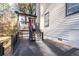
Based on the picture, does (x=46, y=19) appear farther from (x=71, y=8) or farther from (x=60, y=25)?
(x=71, y=8)

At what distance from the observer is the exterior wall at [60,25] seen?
2088mm

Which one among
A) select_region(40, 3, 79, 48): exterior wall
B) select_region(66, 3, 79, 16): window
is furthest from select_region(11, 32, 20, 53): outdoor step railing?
select_region(66, 3, 79, 16): window

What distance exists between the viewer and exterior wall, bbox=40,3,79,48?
2088 millimetres

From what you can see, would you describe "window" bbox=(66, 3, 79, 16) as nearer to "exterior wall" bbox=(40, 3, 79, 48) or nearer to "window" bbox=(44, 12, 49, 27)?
"exterior wall" bbox=(40, 3, 79, 48)

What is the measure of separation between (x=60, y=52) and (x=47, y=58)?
0.62 ft

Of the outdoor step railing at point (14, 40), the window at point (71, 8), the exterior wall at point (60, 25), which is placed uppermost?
the window at point (71, 8)

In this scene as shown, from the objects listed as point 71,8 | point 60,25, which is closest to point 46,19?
point 60,25

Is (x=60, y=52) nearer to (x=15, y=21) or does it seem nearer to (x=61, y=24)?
(x=61, y=24)

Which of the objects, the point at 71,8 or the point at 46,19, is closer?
the point at 71,8

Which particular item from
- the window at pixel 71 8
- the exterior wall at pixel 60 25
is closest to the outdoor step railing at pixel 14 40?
the exterior wall at pixel 60 25

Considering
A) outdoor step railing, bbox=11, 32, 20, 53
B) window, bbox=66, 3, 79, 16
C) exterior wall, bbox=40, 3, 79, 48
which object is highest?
window, bbox=66, 3, 79, 16

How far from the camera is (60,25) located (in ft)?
7.15

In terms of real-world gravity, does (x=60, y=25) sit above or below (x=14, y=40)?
above

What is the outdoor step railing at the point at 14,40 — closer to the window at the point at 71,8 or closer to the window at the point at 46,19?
the window at the point at 46,19
